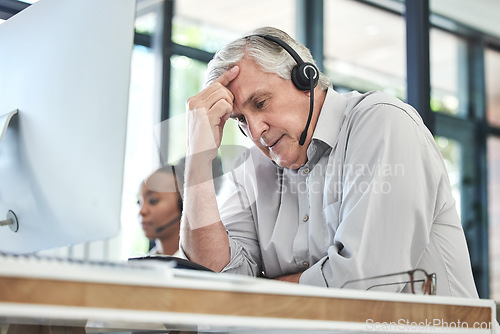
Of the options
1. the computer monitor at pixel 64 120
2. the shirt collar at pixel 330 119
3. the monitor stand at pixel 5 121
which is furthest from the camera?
the shirt collar at pixel 330 119

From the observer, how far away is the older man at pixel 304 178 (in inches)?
46.1

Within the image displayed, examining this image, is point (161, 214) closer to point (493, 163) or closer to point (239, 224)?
point (239, 224)

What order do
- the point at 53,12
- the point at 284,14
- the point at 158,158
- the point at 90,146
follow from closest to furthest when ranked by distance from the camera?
1. the point at 90,146
2. the point at 53,12
3. the point at 158,158
4. the point at 284,14

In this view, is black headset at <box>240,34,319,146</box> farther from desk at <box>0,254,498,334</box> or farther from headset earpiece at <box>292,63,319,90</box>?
desk at <box>0,254,498,334</box>

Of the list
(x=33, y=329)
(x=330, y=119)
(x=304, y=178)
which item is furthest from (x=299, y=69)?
(x=33, y=329)

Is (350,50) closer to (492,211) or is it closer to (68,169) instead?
(492,211)

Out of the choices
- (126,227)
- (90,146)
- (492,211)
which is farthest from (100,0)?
(492,211)

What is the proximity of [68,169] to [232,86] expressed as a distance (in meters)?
0.66

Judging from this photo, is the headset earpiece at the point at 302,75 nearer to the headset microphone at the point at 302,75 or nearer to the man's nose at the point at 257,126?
the headset microphone at the point at 302,75

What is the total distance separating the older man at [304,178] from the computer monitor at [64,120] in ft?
1.63

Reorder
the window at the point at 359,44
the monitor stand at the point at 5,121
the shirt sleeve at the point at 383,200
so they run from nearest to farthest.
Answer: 1. the monitor stand at the point at 5,121
2. the shirt sleeve at the point at 383,200
3. the window at the point at 359,44

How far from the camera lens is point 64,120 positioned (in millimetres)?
907

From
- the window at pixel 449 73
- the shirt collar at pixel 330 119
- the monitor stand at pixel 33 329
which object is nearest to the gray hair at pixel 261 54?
the shirt collar at pixel 330 119

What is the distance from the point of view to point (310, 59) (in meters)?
1.55
